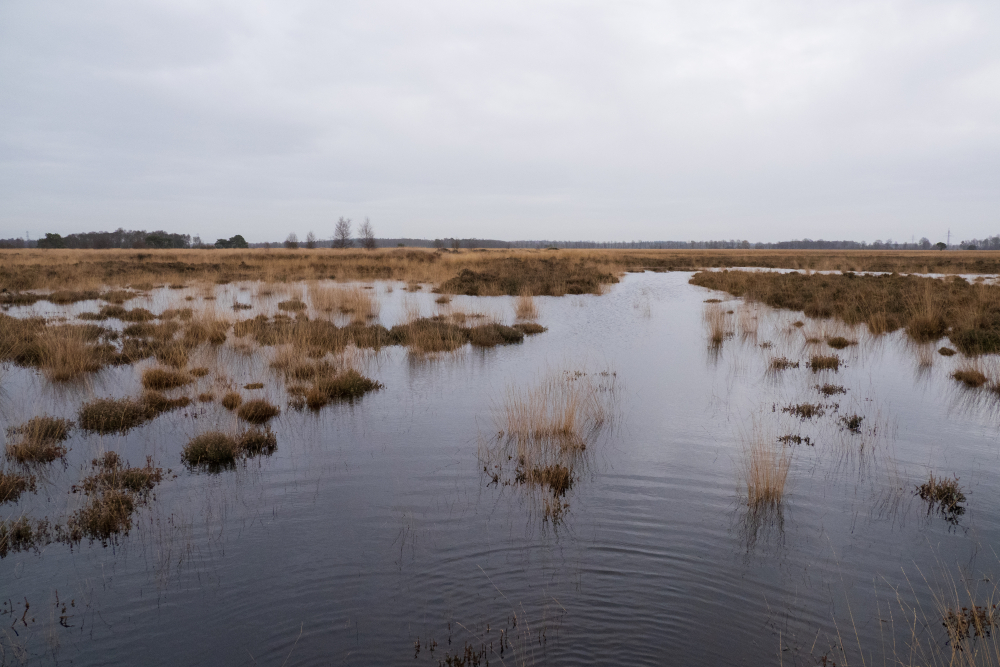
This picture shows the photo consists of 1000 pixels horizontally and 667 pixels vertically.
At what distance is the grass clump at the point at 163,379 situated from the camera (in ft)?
35.4

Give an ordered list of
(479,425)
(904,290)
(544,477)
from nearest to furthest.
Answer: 1. (544,477)
2. (479,425)
3. (904,290)

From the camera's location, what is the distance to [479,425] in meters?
9.23

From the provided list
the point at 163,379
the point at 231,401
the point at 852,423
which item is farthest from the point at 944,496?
the point at 163,379

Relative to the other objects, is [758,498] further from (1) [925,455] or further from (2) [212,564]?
(2) [212,564]

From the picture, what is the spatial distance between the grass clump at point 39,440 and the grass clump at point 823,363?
13.9 metres

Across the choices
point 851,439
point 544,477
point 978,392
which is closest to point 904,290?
point 978,392

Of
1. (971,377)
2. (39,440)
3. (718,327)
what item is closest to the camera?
(39,440)

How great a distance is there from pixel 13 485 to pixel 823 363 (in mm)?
14516

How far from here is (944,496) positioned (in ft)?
21.5

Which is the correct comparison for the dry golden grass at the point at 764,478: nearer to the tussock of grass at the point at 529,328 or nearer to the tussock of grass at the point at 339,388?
the tussock of grass at the point at 339,388

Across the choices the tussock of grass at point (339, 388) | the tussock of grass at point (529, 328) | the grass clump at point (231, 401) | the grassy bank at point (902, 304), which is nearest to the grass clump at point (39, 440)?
the grass clump at point (231, 401)

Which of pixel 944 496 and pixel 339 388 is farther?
pixel 339 388

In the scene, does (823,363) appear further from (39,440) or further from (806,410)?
(39,440)

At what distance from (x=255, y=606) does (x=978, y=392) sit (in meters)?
13.0
